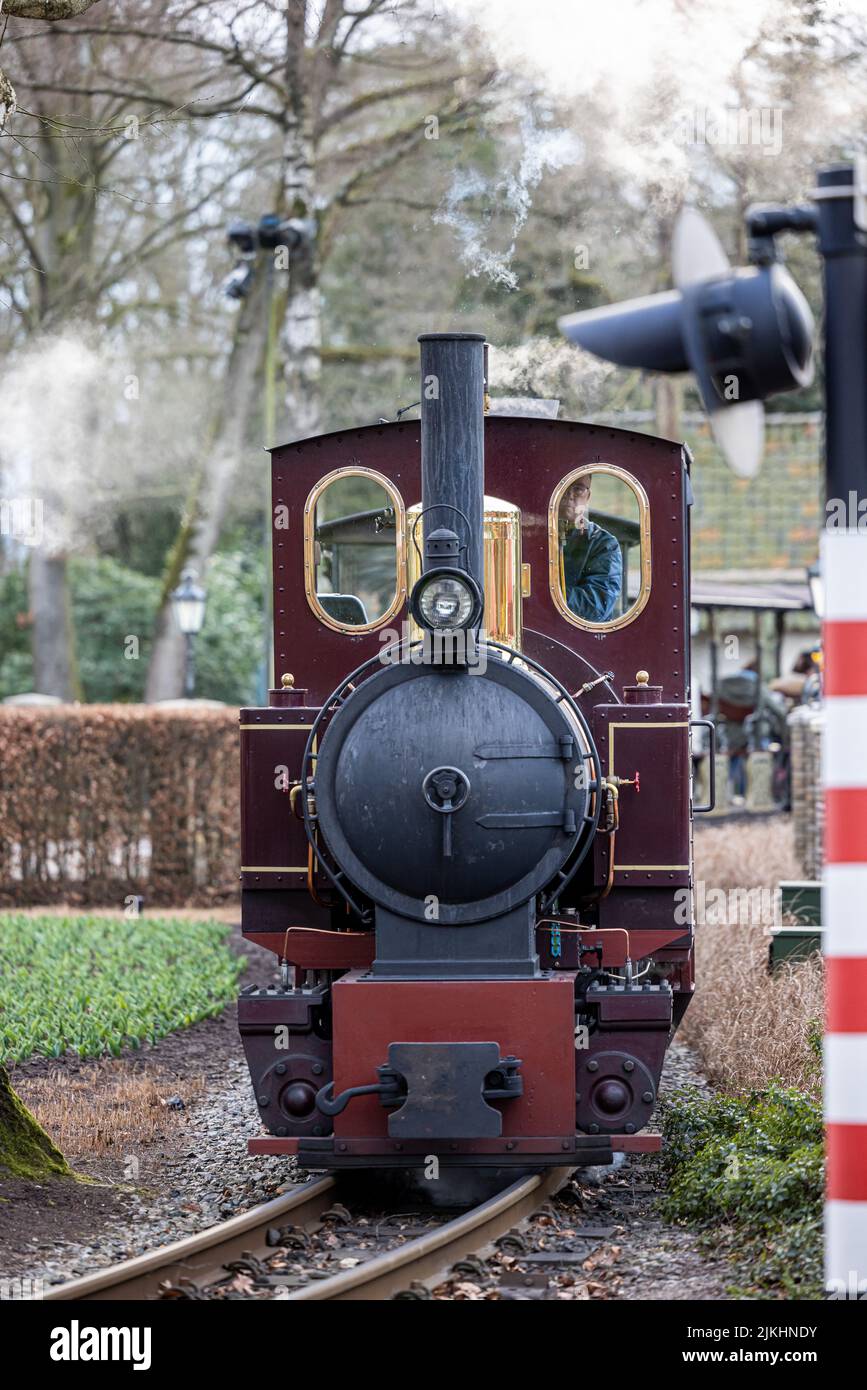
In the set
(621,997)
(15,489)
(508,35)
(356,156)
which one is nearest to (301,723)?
(621,997)

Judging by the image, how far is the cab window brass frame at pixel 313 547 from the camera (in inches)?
286

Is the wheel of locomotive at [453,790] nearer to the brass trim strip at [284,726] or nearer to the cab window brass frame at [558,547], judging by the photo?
the brass trim strip at [284,726]

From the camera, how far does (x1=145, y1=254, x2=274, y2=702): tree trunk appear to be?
23094mm

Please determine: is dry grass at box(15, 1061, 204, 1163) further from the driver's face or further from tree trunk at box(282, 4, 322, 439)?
tree trunk at box(282, 4, 322, 439)

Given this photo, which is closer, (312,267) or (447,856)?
(447,856)

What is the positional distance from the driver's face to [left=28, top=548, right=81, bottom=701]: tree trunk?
1976 centimetres

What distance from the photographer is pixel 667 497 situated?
732 centimetres

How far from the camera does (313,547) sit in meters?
7.41

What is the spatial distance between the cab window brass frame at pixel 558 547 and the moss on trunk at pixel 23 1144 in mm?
2909

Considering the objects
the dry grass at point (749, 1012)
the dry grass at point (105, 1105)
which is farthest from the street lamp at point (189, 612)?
the dry grass at point (105, 1105)

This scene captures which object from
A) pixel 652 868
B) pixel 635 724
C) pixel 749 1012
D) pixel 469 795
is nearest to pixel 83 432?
pixel 749 1012

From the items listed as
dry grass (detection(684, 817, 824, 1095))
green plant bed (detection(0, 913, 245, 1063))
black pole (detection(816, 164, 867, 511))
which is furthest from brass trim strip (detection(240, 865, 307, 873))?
black pole (detection(816, 164, 867, 511))
